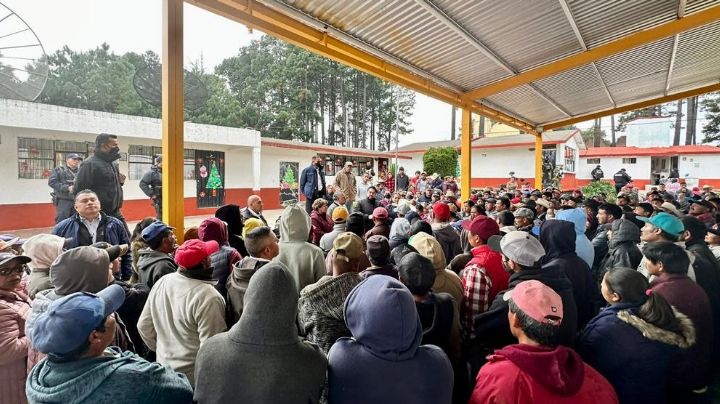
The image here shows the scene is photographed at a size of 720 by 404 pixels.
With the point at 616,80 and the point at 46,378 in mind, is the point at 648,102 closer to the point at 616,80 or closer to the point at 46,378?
the point at 616,80

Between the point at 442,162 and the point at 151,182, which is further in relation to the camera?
the point at 442,162

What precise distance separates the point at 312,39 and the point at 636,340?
185 inches

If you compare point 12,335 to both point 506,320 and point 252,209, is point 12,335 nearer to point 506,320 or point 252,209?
point 506,320

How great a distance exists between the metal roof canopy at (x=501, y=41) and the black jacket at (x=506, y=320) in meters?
3.76

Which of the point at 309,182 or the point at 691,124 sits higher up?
the point at 691,124

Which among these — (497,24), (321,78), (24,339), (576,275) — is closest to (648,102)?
(497,24)

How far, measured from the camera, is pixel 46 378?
4.48ft

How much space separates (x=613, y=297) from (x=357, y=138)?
44517 millimetres

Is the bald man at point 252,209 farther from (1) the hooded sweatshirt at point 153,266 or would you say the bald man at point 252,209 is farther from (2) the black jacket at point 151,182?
(2) the black jacket at point 151,182

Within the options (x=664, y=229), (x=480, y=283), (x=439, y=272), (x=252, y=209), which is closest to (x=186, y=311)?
(x=439, y=272)

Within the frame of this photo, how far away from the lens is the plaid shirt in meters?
2.75

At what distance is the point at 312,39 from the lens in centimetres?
519

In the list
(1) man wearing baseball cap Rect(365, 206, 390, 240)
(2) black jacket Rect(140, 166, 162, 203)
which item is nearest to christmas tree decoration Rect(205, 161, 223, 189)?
(2) black jacket Rect(140, 166, 162, 203)

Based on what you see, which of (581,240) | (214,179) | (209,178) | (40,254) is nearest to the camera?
(40,254)
